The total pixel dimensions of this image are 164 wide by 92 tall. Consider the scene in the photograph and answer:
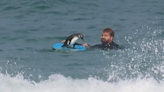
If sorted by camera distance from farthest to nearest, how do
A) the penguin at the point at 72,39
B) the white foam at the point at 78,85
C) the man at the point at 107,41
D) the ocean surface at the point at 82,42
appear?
the man at the point at 107,41 → the penguin at the point at 72,39 → the ocean surface at the point at 82,42 → the white foam at the point at 78,85

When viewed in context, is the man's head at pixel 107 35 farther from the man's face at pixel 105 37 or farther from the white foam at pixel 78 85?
the white foam at pixel 78 85

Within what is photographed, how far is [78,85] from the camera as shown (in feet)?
23.5

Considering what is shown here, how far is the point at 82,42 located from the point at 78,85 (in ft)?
14.3

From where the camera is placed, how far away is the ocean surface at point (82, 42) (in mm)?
7235

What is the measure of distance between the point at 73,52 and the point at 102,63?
3.92 ft

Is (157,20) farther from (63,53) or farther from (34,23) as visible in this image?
(63,53)

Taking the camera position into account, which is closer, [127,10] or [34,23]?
[34,23]

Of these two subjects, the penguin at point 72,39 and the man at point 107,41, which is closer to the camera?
the penguin at point 72,39

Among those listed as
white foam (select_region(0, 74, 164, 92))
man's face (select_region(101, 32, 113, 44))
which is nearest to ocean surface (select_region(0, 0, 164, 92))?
white foam (select_region(0, 74, 164, 92))

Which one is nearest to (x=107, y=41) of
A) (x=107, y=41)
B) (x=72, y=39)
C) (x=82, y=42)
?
(x=107, y=41)

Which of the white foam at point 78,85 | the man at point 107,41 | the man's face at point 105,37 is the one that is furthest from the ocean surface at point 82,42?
the man's face at point 105,37

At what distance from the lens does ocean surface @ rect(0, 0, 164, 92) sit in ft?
23.7

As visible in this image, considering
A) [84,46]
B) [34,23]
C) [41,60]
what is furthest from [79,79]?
[34,23]

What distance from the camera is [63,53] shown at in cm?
981
